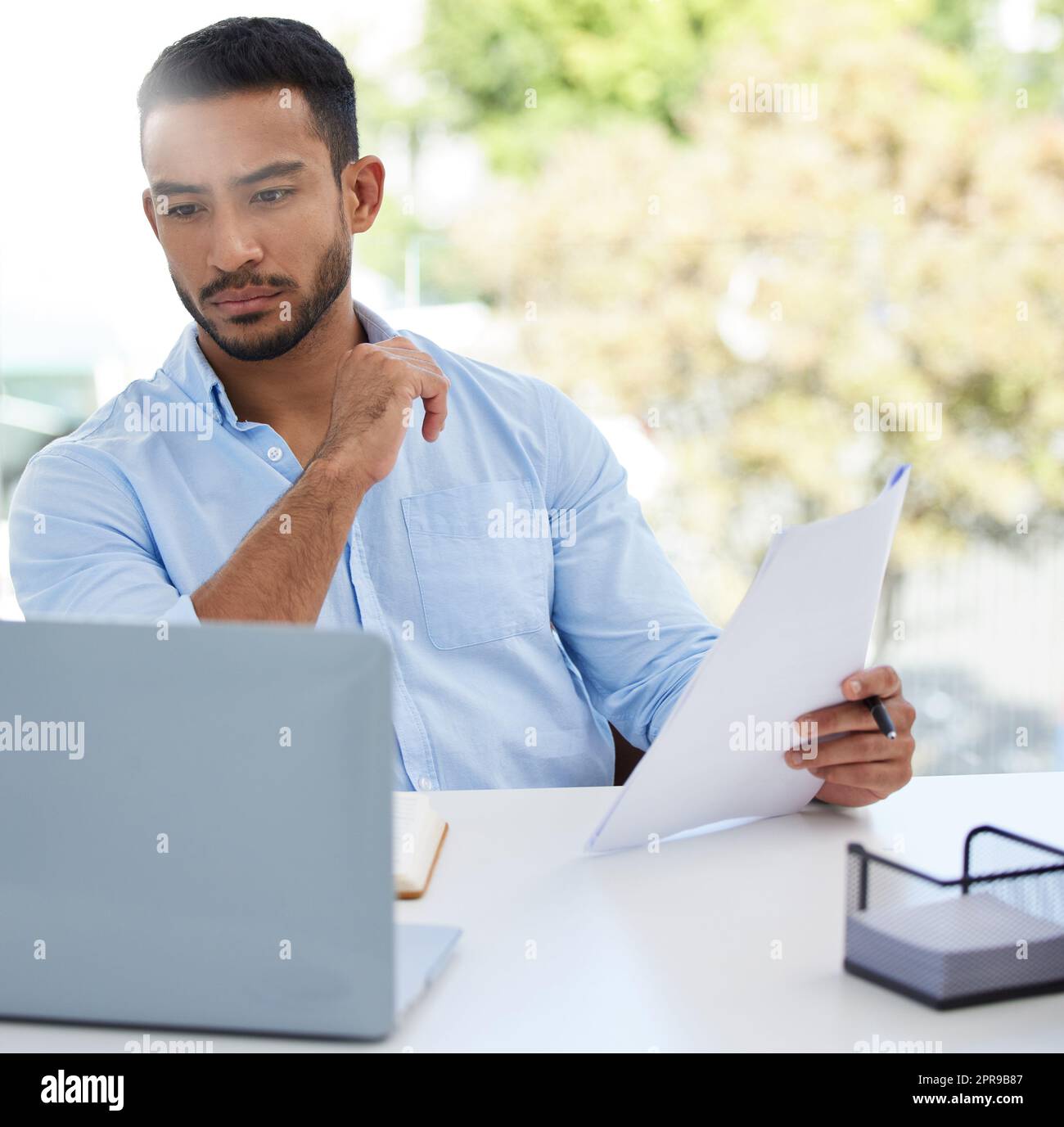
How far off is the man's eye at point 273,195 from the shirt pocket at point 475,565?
44 centimetres

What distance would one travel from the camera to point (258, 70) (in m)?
1.77

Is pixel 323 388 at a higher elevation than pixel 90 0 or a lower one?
lower

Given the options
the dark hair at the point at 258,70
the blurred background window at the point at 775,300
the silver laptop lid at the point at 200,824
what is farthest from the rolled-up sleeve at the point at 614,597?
the blurred background window at the point at 775,300

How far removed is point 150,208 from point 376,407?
495 millimetres

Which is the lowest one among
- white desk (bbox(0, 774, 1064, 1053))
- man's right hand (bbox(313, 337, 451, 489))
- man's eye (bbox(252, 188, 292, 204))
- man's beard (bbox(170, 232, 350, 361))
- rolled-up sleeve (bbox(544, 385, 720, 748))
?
white desk (bbox(0, 774, 1064, 1053))

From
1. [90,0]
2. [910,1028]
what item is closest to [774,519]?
[90,0]

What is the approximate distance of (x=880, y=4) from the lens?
639cm

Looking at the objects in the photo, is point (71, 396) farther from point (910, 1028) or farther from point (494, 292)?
point (910, 1028)

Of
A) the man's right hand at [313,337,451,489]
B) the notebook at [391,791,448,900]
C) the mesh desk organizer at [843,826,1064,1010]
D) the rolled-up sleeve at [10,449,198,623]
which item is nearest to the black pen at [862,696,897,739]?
the mesh desk organizer at [843,826,1064,1010]

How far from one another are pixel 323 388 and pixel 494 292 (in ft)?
14.9

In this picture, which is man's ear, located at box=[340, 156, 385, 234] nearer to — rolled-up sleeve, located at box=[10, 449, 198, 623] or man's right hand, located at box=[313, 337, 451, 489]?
man's right hand, located at box=[313, 337, 451, 489]

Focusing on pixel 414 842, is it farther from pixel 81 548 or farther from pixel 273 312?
pixel 273 312

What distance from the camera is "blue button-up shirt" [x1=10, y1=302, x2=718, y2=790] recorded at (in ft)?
5.65

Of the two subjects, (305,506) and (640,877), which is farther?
(305,506)
